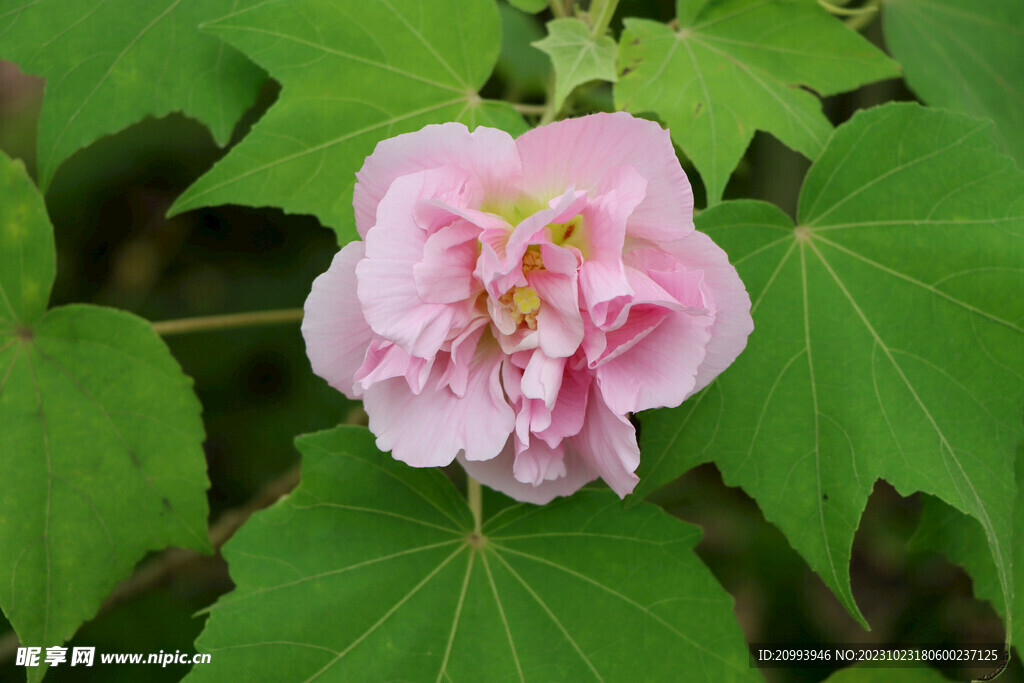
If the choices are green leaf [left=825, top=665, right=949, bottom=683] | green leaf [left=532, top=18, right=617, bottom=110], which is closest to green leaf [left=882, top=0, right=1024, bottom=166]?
green leaf [left=532, top=18, right=617, bottom=110]

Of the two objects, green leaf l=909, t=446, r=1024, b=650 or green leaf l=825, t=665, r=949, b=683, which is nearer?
green leaf l=909, t=446, r=1024, b=650

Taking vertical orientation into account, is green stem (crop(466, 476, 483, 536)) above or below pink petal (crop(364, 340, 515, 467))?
below

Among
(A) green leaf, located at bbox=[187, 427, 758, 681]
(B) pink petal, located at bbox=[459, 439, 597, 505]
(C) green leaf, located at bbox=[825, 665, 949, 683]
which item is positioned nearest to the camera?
(B) pink petal, located at bbox=[459, 439, 597, 505]

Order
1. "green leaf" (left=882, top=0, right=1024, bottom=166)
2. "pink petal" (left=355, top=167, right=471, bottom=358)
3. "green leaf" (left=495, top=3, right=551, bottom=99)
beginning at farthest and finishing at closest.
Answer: "green leaf" (left=495, top=3, right=551, bottom=99) → "green leaf" (left=882, top=0, right=1024, bottom=166) → "pink petal" (left=355, top=167, right=471, bottom=358)

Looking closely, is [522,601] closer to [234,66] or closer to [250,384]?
[234,66]

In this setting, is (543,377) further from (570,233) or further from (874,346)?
(874,346)

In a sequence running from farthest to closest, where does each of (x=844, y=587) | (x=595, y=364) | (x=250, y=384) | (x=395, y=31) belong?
(x=250, y=384)
(x=395, y=31)
(x=844, y=587)
(x=595, y=364)

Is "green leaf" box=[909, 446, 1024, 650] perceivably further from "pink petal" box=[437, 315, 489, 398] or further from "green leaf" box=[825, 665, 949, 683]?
"pink petal" box=[437, 315, 489, 398]

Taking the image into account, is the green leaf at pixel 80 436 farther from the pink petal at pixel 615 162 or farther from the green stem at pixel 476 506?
the pink petal at pixel 615 162

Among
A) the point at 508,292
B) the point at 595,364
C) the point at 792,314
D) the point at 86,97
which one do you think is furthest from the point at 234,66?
the point at 792,314
